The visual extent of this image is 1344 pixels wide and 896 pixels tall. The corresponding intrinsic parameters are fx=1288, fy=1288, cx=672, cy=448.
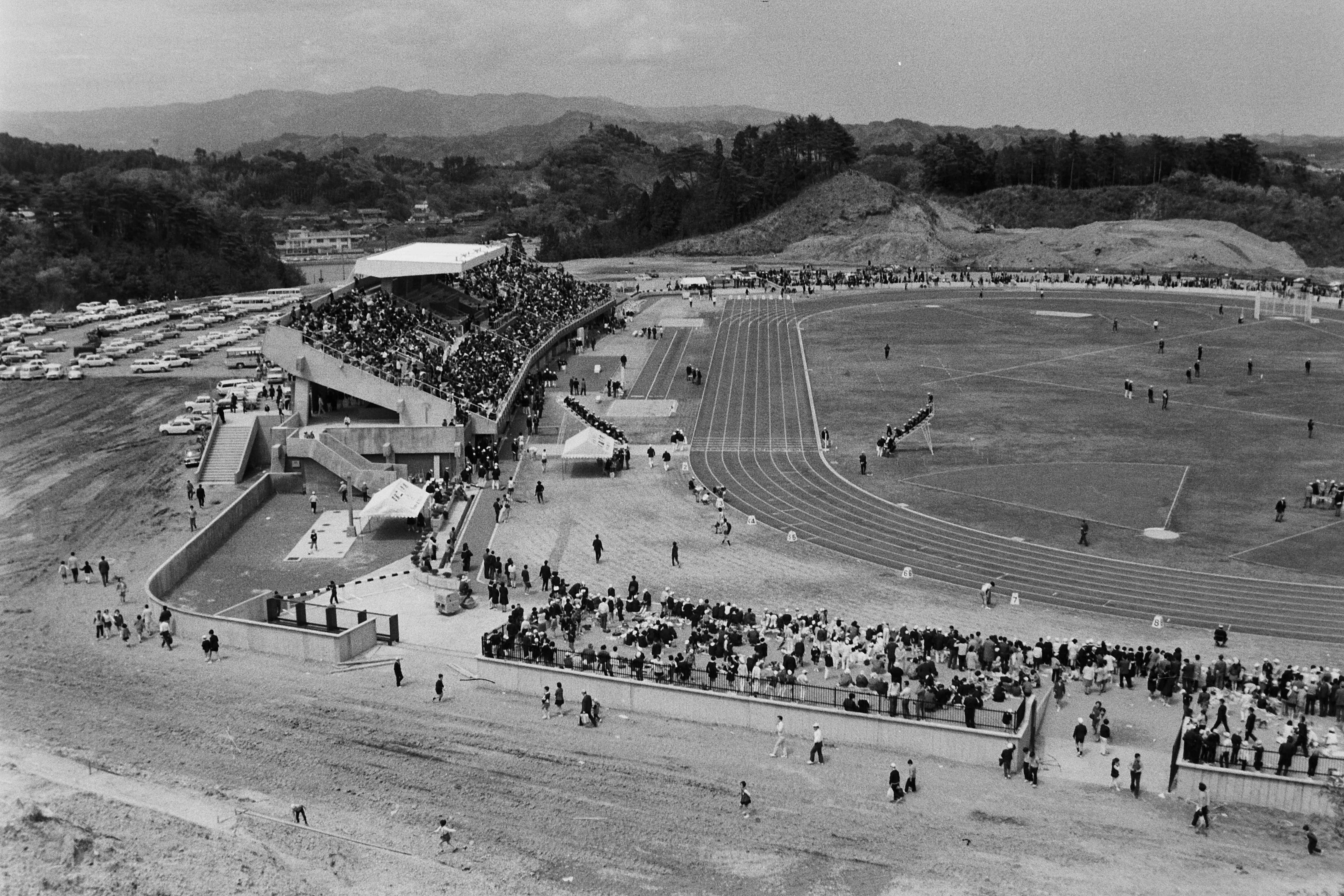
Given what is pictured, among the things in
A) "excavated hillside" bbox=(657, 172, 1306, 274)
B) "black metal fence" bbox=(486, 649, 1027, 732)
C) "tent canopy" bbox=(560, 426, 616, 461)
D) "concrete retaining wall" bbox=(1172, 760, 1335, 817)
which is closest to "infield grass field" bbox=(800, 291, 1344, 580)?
"tent canopy" bbox=(560, 426, 616, 461)

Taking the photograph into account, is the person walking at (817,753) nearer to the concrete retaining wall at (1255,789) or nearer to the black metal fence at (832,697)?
the black metal fence at (832,697)

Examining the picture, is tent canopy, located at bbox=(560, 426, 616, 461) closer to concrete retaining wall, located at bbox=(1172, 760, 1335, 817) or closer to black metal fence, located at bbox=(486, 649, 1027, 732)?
black metal fence, located at bbox=(486, 649, 1027, 732)

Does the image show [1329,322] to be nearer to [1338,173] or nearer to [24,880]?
[24,880]

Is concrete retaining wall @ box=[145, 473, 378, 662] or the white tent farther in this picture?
the white tent

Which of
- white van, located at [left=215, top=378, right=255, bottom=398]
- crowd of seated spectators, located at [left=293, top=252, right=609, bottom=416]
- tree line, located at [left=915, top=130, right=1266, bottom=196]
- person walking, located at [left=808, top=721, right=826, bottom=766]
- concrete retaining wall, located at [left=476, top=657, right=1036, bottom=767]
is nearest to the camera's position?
concrete retaining wall, located at [left=476, top=657, right=1036, bottom=767]

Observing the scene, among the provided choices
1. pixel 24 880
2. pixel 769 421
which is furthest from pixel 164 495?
pixel 24 880
